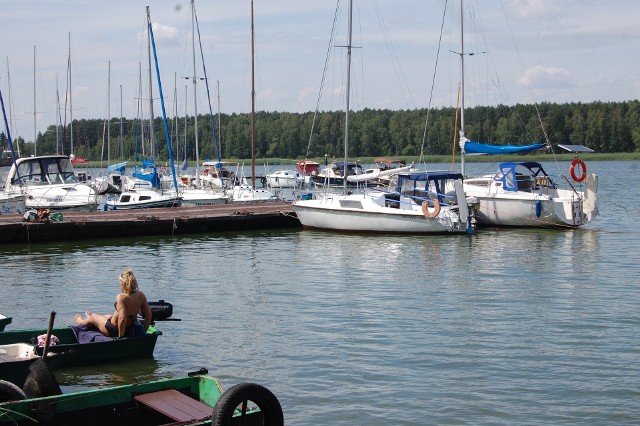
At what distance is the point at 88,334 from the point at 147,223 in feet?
71.7

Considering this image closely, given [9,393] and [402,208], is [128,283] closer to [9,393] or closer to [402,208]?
[9,393]

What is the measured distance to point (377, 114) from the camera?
7387 inches

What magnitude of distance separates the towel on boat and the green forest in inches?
4486

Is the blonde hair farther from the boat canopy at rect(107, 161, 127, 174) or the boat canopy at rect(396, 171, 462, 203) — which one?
the boat canopy at rect(107, 161, 127, 174)

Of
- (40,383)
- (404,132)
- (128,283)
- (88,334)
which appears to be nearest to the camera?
(40,383)

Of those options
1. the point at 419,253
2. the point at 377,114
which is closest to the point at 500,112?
the point at 377,114

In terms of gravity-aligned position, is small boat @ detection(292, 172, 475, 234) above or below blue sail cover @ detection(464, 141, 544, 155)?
below

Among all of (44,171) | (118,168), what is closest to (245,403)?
(44,171)

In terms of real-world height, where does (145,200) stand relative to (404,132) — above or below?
below

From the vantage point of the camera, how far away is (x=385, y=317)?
20078 mm

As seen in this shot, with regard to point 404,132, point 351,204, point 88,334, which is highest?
point 404,132

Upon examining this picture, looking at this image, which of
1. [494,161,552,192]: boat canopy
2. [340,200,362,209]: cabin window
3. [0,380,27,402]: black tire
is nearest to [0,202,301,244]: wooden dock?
[340,200,362,209]: cabin window

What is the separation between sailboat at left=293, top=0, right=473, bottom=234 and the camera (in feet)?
119

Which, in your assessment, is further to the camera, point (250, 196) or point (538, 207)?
point (250, 196)
